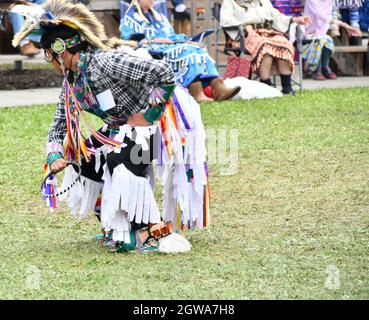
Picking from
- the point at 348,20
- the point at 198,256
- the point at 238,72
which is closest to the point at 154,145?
the point at 198,256

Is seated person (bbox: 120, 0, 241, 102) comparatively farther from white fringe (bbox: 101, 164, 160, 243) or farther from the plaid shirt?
white fringe (bbox: 101, 164, 160, 243)

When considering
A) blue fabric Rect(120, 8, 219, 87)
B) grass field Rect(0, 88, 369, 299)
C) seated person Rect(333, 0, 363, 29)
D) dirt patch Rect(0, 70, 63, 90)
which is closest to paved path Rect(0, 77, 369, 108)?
dirt patch Rect(0, 70, 63, 90)

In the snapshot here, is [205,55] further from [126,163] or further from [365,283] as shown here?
[365,283]

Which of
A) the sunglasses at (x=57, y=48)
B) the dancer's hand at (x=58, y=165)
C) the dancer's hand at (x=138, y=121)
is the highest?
the sunglasses at (x=57, y=48)

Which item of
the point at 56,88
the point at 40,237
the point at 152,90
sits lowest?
the point at 56,88

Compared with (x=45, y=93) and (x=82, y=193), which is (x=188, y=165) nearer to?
(x=82, y=193)

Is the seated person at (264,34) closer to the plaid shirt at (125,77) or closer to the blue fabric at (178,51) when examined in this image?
the blue fabric at (178,51)

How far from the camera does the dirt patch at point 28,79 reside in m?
14.9

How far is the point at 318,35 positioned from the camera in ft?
50.5

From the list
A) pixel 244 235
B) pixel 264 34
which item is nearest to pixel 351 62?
pixel 264 34

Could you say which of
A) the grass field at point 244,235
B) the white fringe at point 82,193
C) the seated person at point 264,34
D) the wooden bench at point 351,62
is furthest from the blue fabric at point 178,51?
the white fringe at point 82,193

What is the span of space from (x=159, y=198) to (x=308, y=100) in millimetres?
5250

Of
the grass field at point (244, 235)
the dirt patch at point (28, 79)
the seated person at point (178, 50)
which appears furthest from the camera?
the dirt patch at point (28, 79)

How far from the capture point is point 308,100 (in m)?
12.4
